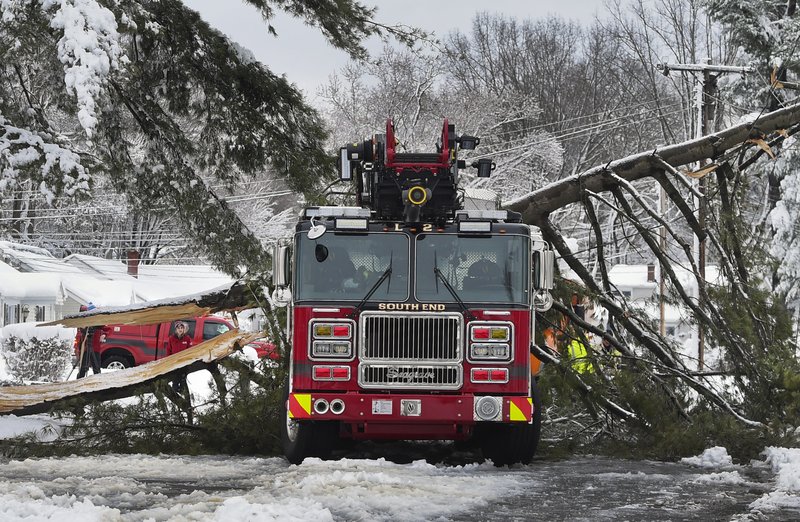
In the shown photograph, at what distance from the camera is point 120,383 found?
1221 centimetres

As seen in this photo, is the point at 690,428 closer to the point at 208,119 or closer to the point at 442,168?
the point at 442,168

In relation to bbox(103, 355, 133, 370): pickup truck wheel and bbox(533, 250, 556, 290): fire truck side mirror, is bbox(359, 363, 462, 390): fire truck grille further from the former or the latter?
bbox(103, 355, 133, 370): pickup truck wheel

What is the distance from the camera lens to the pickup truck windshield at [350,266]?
9812mm

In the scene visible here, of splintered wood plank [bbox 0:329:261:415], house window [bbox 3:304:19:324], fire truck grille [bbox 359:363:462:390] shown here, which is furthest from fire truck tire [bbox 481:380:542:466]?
house window [bbox 3:304:19:324]

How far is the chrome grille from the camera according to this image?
31.7ft

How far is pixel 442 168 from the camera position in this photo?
34.3 ft

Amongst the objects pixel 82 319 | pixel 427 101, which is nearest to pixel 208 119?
pixel 82 319

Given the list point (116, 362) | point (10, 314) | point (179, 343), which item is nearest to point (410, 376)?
point (179, 343)

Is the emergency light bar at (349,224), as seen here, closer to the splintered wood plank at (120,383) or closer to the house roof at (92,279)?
the splintered wood plank at (120,383)

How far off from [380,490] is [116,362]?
19.9 metres

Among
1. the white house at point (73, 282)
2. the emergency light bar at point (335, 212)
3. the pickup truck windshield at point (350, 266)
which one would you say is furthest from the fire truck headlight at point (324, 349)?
the white house at point (73, 282)

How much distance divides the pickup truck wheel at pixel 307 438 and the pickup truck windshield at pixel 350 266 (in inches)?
42.7

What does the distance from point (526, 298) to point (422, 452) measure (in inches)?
90.7

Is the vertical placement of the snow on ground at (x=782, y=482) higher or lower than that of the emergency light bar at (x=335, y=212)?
lower
